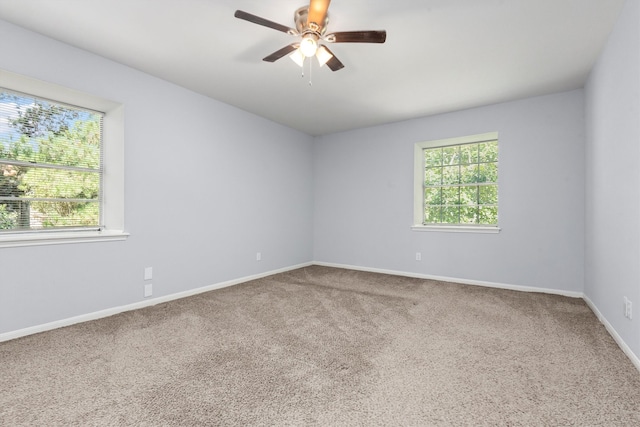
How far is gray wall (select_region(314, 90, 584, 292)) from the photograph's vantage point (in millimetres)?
3709

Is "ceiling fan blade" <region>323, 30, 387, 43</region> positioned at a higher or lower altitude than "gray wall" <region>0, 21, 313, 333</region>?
higher

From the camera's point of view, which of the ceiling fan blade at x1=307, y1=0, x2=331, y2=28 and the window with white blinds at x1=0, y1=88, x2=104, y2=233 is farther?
the window with white blinds at x1=0, y1=88, x2=104, y2=233

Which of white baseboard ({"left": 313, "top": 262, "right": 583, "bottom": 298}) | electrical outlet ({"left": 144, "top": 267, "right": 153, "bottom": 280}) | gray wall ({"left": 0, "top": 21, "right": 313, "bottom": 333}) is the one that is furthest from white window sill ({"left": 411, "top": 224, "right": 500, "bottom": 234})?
electrical outlet ({"left": 144, "top": 267, "right": 153, "bottom": 280})

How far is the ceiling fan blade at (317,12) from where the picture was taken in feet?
6.51

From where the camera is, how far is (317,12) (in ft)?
6.72

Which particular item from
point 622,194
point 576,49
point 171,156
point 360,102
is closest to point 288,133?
point 360,102

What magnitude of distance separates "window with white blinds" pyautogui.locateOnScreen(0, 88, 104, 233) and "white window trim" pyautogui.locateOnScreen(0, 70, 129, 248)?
0.06m

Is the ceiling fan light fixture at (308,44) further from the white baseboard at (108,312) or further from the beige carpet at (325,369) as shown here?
the white baseboard at (108,312)

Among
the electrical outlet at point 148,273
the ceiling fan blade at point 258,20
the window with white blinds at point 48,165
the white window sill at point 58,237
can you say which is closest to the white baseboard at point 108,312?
the electrical outlet at point 148,273

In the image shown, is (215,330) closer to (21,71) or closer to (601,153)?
(21,71)

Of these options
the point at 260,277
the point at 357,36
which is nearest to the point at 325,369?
the point at 357,36

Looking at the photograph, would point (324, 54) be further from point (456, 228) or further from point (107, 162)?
point (456, 228)

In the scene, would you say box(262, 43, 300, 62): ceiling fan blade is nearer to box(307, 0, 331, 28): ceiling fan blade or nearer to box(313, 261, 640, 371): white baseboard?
box(307, 0, 331, 28): ceiling fan blade

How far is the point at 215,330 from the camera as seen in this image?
8.57 ft
